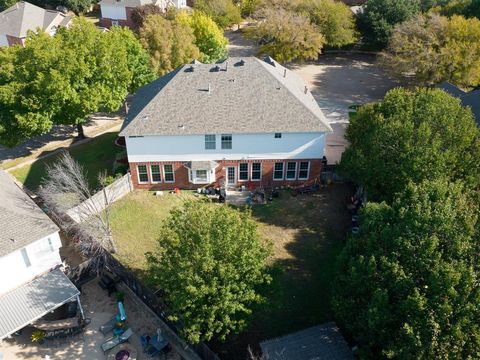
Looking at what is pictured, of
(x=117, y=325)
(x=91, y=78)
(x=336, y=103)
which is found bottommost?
(x=117, y=325)

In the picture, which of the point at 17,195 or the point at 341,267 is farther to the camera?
the point at 17,195

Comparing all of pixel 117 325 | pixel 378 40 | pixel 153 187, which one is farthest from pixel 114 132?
pixel 378 40

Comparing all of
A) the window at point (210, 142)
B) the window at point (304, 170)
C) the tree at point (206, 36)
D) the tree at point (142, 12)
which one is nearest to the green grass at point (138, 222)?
the window at point (210, 142)

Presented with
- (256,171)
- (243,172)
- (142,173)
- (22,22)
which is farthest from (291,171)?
(22,22)

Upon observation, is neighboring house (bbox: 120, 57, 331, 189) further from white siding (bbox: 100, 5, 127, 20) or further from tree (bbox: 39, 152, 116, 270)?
white siding (bbox: 100, 5, 127, 20)

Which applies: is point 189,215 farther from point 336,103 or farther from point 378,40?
point 378,40

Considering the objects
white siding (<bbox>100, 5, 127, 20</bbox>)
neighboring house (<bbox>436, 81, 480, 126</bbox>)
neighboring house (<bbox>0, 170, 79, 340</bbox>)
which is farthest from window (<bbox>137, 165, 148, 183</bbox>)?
white siding (<bbox>100, 5, 127, 20</bbox>)

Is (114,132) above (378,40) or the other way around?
the other way around

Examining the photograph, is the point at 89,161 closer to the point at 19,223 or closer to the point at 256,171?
the point at 19,223
